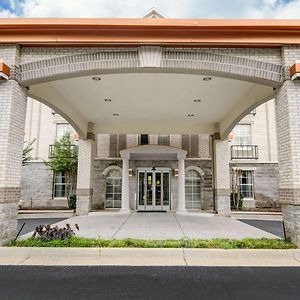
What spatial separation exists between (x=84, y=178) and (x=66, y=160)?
13.8 feet

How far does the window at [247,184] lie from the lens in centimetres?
2091

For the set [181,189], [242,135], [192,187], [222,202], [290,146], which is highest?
[242,135]

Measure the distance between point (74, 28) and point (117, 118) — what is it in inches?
301

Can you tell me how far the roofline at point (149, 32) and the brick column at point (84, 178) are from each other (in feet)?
→ 29.5

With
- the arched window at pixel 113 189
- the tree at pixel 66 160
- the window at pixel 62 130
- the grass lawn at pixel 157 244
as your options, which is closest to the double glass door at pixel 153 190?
the arched window at pixel 113 189

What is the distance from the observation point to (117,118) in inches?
595

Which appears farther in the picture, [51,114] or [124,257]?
[51,114]

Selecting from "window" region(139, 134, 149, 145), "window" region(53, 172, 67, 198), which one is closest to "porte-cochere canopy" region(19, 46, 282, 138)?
"window" region(139, 134, 149, 145)

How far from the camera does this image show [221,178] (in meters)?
16.1

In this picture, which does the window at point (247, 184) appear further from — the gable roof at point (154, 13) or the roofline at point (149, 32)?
the roofline at point (149, 32)

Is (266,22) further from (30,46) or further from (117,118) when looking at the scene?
(117,118)

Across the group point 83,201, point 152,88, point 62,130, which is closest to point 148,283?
point 152,88

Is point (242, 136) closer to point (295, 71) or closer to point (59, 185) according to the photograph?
point (59, 185)

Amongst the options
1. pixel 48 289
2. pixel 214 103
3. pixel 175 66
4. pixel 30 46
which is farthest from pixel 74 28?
pixel 214 103
